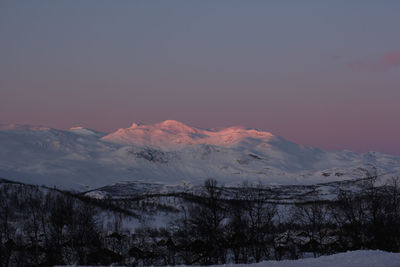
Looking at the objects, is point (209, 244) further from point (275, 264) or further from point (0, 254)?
point (0, 254)

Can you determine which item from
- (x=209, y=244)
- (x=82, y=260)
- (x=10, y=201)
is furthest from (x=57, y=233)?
(x=10, y=201)

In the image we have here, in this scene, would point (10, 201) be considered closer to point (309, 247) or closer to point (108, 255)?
point (108, 255)

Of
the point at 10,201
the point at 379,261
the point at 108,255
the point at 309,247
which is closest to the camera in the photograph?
the point at 379,261

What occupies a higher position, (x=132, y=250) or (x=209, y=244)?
(x=209, y=244)

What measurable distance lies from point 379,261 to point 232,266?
30.8ft

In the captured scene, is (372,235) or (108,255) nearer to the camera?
(372,235)

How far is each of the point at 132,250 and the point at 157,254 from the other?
5.10 metres

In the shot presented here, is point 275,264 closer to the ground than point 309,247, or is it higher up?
higher up

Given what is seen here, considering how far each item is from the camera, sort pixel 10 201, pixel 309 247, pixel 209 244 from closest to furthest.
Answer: pixel 209 244, pixel 309 247, pixel 10 201

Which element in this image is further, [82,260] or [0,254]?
[82,260]

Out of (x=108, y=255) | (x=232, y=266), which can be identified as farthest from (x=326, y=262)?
(x=108, y=255)

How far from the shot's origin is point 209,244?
160 feet

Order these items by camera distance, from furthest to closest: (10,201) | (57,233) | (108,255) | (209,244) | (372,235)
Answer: (10,201) → (108,255) → (57,233) → (372,235) → (209,244)

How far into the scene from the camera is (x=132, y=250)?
8406cm
